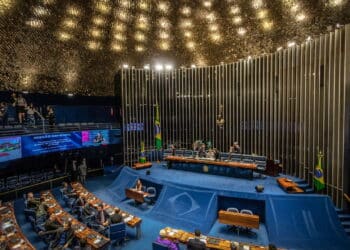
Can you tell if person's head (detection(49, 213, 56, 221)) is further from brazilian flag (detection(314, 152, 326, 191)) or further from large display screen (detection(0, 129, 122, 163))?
brazilian flag (detection(314, 152, 326, 191))

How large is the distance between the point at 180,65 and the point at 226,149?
658 cm

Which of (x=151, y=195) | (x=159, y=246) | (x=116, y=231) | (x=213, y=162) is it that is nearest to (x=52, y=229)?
(x=116, y=231)

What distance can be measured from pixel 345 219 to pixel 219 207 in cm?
412

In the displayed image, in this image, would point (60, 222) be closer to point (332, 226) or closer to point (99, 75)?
point (332, 226)

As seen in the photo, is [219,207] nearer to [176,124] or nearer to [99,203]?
[99,203]

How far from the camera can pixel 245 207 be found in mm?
8531

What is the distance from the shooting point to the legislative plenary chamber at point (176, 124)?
7.38m

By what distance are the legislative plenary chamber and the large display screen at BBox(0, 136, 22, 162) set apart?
0.15ft

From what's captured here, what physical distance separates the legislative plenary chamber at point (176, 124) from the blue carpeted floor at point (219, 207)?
0.05 meters

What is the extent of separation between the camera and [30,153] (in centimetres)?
1131

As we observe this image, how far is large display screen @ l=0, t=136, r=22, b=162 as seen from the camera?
10117 mm

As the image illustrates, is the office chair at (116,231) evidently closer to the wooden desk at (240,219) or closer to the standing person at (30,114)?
the wooden desk at (240,219)

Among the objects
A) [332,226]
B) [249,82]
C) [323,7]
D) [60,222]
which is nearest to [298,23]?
[323,7]

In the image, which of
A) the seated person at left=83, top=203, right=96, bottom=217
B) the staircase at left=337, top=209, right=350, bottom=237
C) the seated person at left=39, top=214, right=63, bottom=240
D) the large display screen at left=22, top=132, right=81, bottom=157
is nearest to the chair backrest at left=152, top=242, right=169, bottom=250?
the seated person at left=39, top=214, right=63, bottom=240
